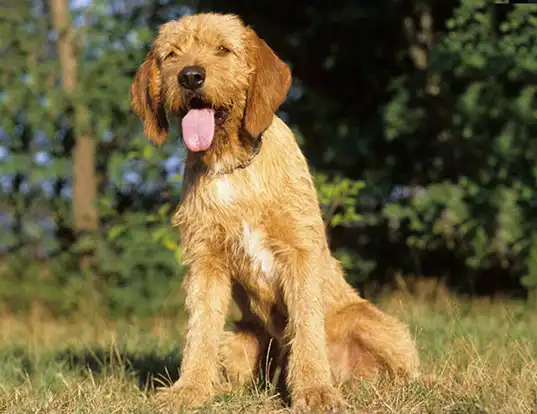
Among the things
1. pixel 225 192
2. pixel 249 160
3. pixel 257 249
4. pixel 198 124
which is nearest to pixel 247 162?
pixel 249 160

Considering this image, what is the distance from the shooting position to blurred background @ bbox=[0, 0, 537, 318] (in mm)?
7625

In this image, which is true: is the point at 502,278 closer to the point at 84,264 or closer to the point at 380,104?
the point at 380,104

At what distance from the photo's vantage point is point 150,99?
4.21 meters

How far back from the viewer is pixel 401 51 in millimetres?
9109

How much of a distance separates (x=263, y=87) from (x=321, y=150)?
5.00 meters

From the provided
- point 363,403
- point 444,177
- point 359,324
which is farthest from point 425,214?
point 363,403

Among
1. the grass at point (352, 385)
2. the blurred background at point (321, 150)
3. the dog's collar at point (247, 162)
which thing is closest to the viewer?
the grass at point (352, 385)

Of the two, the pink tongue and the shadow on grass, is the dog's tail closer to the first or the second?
the shadow on grass

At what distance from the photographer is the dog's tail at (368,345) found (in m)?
4.14

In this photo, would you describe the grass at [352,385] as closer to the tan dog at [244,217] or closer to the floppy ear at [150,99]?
the tan dog at [244,217]

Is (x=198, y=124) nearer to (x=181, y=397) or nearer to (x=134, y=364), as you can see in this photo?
(x=181, y=397)

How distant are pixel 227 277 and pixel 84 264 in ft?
19.2

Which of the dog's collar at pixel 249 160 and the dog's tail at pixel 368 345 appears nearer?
the dog's collar at pixel 249 160

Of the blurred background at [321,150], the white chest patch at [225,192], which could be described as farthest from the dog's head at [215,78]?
the blurred background at [321,150]
